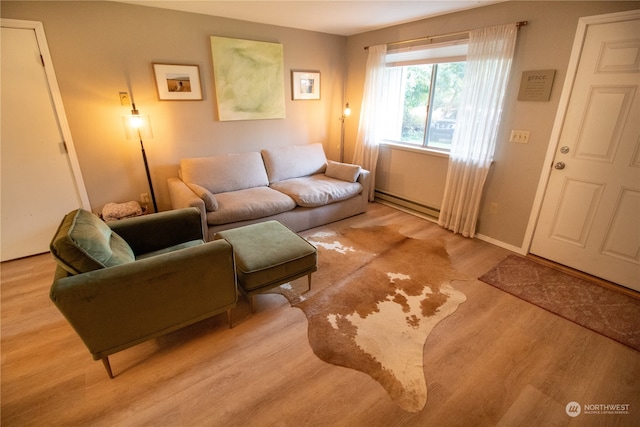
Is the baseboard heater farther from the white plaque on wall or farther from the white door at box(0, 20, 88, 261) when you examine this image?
the white door at box(0, 20, 88, 261)

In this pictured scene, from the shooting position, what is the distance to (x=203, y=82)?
10.9ft

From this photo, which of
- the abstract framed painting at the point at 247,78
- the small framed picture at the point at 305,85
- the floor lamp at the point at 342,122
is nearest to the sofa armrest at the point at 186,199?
the abstract framed painting at the point at 247,78

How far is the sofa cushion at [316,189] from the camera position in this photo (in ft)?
10.8

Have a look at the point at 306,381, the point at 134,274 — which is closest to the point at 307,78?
the point at 134,274

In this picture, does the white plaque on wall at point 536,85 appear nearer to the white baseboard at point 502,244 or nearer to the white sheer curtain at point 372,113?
the white baseboard at point 502,244

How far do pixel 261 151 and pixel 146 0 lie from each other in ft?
5.96

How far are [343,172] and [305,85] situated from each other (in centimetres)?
141

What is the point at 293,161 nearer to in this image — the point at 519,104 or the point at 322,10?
the point at 322,10

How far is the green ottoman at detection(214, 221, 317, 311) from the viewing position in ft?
6.50

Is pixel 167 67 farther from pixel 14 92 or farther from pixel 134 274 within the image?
pixel 134 274

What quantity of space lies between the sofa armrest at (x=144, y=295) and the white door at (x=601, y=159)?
2.92 m

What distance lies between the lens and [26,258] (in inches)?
112

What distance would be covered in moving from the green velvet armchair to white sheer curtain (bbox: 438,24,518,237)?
8.65 ft

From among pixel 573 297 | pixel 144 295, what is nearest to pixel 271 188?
pixel 144 295
